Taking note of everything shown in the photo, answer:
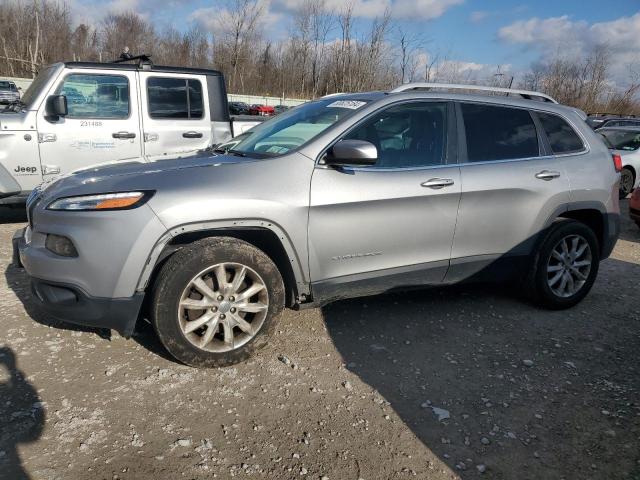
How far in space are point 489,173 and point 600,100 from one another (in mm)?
37390

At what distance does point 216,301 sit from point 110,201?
86 cm

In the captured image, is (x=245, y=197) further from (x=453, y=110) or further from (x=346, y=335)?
(x=453, y=110)

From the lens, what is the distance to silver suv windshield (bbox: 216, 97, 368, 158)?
354cm

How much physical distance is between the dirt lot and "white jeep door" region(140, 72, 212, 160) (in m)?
2.98

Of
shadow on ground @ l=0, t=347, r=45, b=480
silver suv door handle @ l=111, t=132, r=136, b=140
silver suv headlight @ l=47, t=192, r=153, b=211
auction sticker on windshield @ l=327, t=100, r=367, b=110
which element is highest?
auction sticker on windshield @ l=327, t=100, r=367, b=110

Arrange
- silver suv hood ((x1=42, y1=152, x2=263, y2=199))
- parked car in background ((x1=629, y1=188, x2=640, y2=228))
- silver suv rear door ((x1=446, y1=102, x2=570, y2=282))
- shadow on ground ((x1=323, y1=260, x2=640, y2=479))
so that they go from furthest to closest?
parked car in background ((x1=629, y1=188, x2=640, y2=228))
silver suv rear door ((x1=446, y1=102, x2=570, y2=282))
silver suv hood ((x1=42, y1=152, x2=263, y2=199))
shadow on ground ((x1=323, y1=260, x2=640, y2=479))

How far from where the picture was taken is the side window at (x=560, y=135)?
14.0 feet

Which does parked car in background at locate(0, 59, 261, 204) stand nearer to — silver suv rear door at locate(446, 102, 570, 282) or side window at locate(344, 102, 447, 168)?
side window at locate(344, 102, 447, 168)

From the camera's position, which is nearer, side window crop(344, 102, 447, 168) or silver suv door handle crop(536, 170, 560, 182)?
side window crop(344, 102, 447, 168)

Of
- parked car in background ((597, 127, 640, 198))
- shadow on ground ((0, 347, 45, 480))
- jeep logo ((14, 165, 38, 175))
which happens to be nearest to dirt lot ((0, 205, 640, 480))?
shadow on ground ((0, 347, 45, 480))

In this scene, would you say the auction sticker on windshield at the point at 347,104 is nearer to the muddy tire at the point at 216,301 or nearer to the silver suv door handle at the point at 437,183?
the silver suv door handle at the point at 437,183

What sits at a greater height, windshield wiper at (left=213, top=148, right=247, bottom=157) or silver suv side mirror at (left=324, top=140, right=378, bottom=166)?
silver suv side mirror at (left=324, top=140, right=378, bottom=166)

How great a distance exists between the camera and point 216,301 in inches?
122

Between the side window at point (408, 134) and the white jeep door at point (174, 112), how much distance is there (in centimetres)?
352
